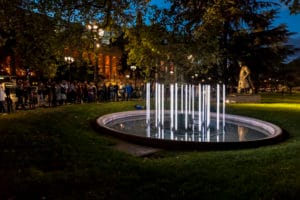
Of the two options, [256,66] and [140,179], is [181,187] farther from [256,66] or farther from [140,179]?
[256,66]

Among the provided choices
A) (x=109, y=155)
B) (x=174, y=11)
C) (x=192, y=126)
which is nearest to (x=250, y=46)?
(x=192, y=126)

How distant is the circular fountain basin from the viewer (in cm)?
1058

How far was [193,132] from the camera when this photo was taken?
46.2ft

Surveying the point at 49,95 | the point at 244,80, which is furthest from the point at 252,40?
the point at 49,95

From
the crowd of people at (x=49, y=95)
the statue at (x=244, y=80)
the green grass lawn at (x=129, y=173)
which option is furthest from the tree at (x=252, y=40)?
the green grass lawn at (x=129, y=173)

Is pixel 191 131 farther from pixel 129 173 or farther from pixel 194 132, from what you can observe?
pixel 129 173

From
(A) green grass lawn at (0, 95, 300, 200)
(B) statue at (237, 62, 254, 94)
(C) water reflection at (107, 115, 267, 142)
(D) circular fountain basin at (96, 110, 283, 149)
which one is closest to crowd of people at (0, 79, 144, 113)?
(D) circular fountain basin at (96, 110, 283, 149)

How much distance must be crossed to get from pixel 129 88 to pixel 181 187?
82.4 feet

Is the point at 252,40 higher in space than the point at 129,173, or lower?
higher

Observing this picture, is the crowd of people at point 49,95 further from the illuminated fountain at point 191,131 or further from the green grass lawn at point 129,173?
the green grass lawn at point 129,173

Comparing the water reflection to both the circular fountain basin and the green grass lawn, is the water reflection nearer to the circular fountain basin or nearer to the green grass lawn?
the circular fountain basin

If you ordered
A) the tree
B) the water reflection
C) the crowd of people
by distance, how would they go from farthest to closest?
the tree → the crowd of people → the water reflection

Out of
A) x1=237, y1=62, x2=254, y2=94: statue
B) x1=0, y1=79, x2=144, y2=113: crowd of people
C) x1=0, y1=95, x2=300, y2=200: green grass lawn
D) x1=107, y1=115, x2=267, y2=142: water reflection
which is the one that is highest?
x1=237, y1=62, x2=254, y2=94: statue

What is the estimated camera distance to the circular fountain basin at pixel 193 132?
34.7 feet
